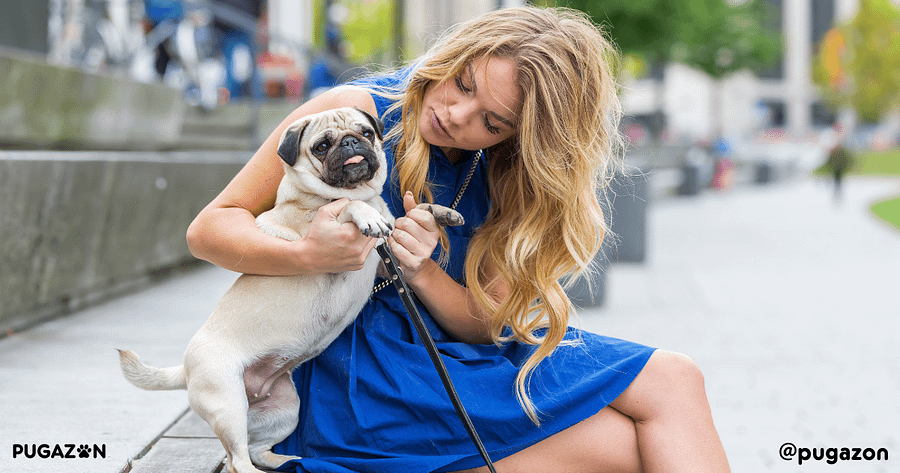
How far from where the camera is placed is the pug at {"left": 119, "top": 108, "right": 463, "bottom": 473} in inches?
96.3

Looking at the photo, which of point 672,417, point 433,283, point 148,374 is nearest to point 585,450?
point 672,417

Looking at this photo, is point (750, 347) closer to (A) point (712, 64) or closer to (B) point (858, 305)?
(B) point (858, 305)

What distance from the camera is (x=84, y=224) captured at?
580cm

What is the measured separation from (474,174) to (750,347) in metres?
3.77

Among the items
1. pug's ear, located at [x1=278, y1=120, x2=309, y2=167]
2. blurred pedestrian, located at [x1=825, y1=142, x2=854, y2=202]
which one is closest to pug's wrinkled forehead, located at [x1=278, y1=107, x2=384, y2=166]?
pug's ear, located at [x1=278, y1=120, x2=309, y2=167]

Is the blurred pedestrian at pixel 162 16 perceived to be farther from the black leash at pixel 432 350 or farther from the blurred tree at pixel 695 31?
the black leash at pixel 432 350

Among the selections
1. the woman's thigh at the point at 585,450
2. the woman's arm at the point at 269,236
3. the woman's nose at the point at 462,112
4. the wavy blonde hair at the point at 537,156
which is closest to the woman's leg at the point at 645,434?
the woman's thigh at the point at 585,450

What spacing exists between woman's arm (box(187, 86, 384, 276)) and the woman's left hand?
5.7 inches

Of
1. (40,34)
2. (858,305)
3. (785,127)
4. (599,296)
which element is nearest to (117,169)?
(40,34)

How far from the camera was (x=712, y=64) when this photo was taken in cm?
2294

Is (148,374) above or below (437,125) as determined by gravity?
below

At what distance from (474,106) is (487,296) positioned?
678 mm

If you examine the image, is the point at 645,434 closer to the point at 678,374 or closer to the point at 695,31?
the point at 678,374

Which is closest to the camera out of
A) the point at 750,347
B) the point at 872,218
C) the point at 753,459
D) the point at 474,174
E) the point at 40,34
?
the point at 474,174
